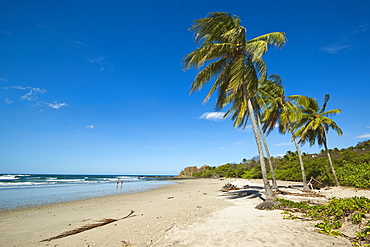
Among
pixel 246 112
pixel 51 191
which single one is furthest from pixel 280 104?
pixel 51 191

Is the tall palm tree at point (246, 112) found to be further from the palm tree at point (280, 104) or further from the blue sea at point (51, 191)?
the blue sea at point (51, 191)

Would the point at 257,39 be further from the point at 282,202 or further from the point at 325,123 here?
the point at 325,123

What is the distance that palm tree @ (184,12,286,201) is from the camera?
9.27 m

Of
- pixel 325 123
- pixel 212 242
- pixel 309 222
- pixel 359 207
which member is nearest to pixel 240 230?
pixel 212 242

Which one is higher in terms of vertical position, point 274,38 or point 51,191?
point 274,38

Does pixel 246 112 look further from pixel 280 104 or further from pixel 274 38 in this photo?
pixel 274 38

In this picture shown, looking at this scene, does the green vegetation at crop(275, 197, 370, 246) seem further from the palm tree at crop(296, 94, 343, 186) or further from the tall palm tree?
the palm tree at crop(296, 94, 343, 186)

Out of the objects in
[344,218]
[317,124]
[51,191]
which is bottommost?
[51,191]

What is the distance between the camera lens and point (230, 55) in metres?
10.4

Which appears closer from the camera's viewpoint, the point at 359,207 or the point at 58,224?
the point at 359,207

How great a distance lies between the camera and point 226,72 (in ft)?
35.1

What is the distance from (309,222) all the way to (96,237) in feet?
21.0

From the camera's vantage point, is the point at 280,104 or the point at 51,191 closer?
the point at 280,104

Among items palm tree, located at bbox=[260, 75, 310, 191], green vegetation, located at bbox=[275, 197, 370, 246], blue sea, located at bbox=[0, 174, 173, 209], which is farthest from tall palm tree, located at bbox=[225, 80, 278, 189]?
blue sea, located at bbox=[0, 174, 173, 209]
